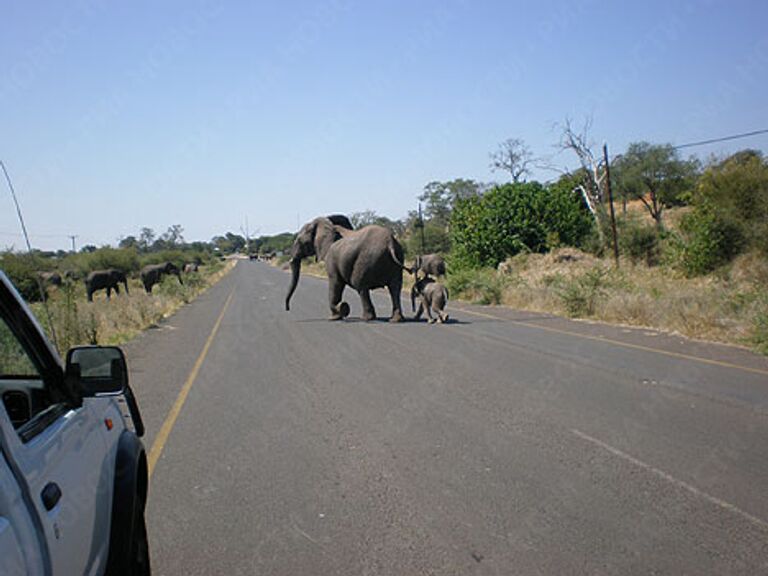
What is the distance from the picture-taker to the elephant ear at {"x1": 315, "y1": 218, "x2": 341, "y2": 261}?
2067 centimetres

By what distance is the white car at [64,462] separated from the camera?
2.09 meters

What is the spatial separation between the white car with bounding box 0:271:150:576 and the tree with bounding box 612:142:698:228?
57270 millimetres

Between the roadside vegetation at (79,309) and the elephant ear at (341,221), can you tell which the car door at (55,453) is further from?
the elephant ear at (341,221)

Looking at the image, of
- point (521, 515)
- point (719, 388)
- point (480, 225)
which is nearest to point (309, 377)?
point (719, 388)

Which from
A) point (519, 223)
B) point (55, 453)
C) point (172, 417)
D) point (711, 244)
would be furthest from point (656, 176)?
point (55, 453)

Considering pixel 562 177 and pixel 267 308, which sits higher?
pixel 562 177

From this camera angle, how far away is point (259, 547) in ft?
14.7

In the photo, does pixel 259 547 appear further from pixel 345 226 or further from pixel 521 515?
pixel 345 226

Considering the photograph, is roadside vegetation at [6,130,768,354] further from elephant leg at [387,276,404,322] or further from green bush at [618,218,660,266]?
elephant leg at [387,276,404,322]

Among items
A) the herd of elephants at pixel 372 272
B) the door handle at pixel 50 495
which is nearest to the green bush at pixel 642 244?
the herd of elephants at pixel 372 272

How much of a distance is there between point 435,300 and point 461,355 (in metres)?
5.66

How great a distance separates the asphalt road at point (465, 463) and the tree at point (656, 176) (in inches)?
1938

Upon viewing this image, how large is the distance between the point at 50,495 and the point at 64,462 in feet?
0.97

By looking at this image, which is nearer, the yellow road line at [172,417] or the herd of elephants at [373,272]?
the yellow road line at [172,417]
